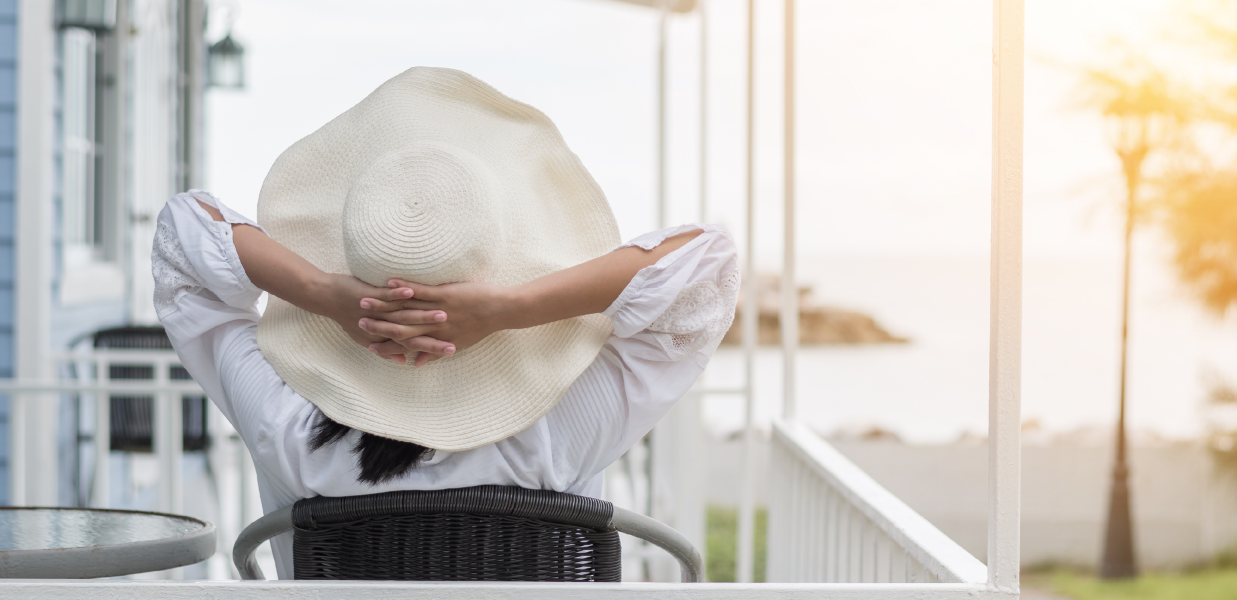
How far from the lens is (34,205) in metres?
3.35

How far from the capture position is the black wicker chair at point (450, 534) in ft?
3.83

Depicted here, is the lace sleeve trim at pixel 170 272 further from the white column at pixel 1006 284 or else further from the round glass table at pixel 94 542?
the white column at pixel 1006 284

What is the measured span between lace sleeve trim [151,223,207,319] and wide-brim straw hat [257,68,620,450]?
0.10m

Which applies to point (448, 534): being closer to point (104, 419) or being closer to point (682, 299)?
point (682, 299)

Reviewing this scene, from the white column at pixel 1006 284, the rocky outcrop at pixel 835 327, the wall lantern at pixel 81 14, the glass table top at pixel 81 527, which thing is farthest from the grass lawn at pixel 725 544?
the rocky outcrop at pixel 835 327

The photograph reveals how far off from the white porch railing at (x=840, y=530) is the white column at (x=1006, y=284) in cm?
12

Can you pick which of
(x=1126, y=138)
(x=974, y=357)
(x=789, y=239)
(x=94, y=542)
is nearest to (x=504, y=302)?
(x=94, y=542)

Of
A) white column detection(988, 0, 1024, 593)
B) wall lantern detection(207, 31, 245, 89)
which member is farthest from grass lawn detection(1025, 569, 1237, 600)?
white column detection(988, 0, 1024, 593)

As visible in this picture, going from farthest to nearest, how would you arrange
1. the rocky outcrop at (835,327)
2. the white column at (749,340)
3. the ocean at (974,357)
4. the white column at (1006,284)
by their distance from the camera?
the rocky outcrop at (835,327)
the ocean at (974,357)
the white column at (749,340)
the white column at (1006,284)

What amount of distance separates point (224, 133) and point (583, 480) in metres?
8.68

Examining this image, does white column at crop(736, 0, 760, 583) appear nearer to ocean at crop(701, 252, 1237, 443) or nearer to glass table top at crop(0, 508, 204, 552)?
glass table top at crop(0, 508, 204, 552)

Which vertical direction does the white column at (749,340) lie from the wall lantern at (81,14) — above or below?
below

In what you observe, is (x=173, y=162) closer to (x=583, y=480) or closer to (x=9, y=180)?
(x=9, y=180)

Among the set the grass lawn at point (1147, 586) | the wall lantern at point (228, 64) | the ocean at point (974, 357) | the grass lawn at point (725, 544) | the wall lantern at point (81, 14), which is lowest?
the grass lawn at point (1147, 586)
